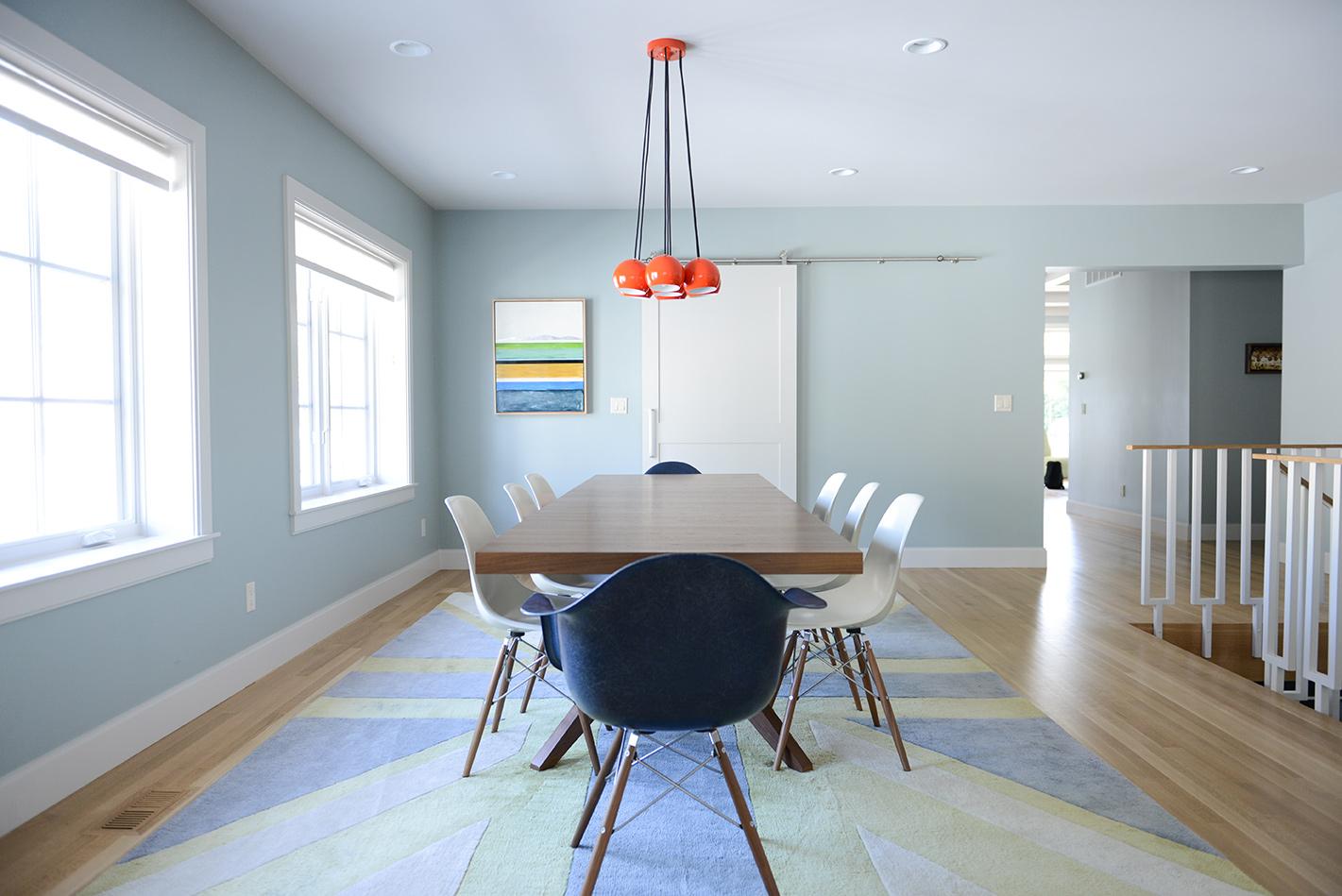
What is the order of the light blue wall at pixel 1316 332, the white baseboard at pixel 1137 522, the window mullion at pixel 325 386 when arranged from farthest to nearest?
1. the white baseboard at pixel 1137 522
2. the light blue wall at pixel 1316 332
3. the window mullion at pixel 325 386

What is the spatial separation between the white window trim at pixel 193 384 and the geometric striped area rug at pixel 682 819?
0.68 meters

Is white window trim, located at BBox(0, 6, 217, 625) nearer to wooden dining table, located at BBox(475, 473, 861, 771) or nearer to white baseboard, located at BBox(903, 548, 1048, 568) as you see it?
wooden dining table, located at BBox(475, 473, 861, 771)

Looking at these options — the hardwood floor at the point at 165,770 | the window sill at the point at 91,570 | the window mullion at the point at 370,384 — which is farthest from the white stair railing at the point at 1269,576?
the window mullion at the point at 370,384

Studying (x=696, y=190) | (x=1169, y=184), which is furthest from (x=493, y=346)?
(x=1169, y=184)

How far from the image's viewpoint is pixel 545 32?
2992mm

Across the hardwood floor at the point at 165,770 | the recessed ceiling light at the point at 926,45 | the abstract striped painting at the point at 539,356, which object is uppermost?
the recessed ceiling light at the point at 926,45

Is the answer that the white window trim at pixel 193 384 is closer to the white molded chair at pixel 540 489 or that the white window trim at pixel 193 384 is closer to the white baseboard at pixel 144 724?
the white baseboard at pixel 144 724

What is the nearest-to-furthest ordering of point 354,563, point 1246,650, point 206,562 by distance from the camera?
point 206,562, point 1246,650, point 354,563

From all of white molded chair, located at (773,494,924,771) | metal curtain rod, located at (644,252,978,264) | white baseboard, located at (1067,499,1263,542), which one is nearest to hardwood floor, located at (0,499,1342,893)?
white molded chair, located at (773,494,924,771)

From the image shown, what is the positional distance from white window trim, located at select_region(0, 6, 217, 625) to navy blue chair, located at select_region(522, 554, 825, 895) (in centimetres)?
149

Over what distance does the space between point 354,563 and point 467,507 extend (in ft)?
6.82

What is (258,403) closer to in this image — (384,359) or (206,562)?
(206,562)

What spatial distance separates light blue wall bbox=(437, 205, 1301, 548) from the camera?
5566 mm

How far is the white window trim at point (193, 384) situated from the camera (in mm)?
2072
